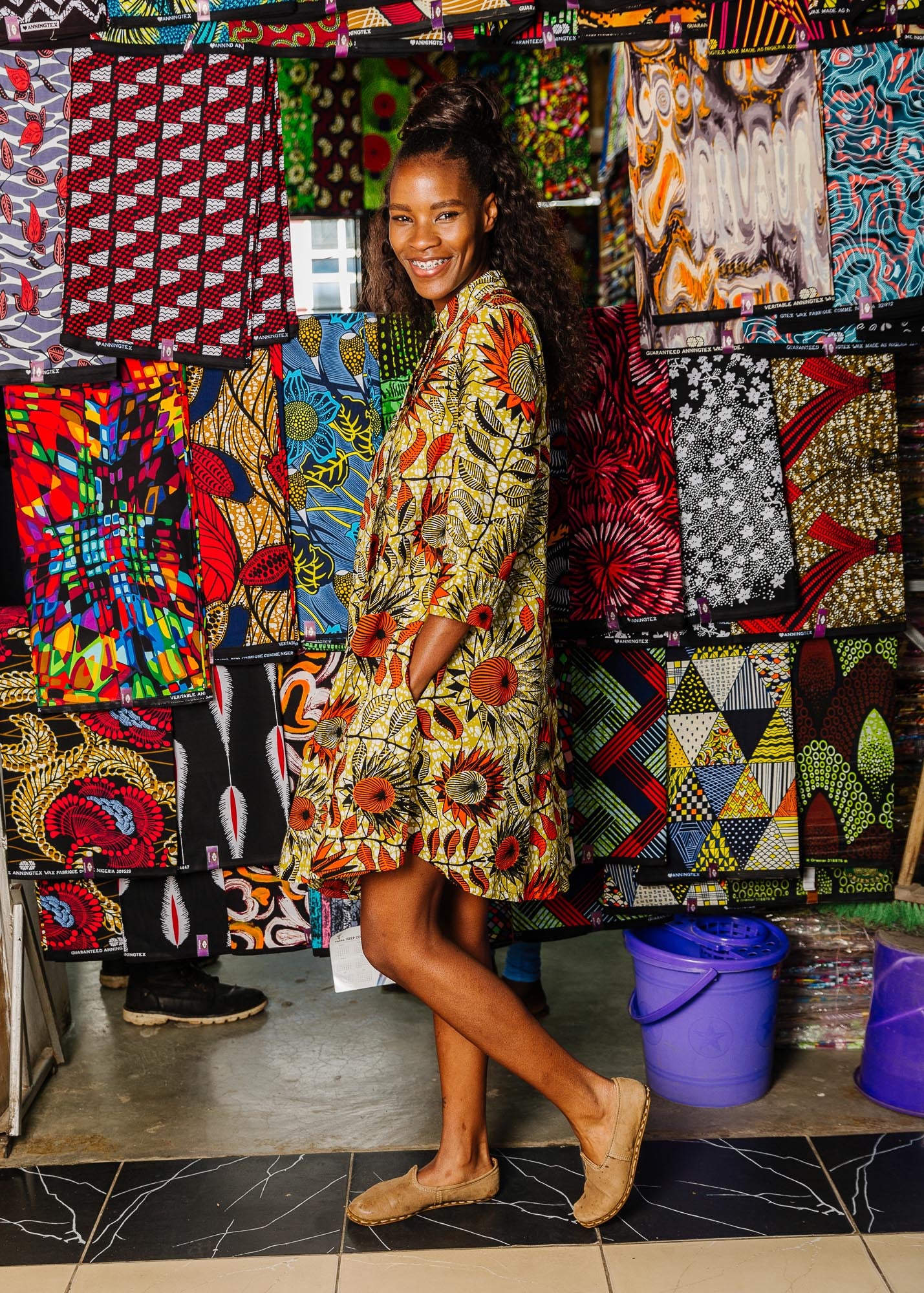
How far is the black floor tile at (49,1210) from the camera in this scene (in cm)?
207

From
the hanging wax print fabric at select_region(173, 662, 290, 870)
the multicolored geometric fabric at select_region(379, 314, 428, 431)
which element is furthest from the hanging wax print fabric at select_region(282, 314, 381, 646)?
the hanging wax print fabric at select_region(173, 662, 290, 870)

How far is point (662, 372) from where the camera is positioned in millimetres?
2590

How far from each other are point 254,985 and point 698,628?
1535mm

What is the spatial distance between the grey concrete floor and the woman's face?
5.36 feet

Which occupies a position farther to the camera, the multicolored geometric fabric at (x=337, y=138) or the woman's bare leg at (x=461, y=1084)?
the multicolored geometric fabric at (x=337, y=138)

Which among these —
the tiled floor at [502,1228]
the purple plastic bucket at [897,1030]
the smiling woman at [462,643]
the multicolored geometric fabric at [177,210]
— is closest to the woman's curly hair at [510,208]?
the smiling woman at [462,643]

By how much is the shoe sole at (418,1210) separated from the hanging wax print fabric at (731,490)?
1.25 metres

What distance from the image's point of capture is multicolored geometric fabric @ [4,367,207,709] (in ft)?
8.37

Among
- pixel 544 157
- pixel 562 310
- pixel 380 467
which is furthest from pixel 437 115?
pixel 544 157

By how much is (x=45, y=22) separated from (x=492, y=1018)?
7.02ft

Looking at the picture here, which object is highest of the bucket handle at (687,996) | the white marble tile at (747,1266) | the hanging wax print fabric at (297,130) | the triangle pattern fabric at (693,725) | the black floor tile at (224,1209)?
the hanging wax print fabric at (297,130)

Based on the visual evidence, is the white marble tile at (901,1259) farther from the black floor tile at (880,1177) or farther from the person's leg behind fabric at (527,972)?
the person's leg behind fabric at (527,972)

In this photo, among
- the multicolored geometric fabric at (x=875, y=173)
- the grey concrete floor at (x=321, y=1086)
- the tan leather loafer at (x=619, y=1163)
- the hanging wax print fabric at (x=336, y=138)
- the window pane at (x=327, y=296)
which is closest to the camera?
the tan leather loafer at (x=619, y=1163)

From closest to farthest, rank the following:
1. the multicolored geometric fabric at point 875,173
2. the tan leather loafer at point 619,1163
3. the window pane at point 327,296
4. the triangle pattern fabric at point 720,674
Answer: the tan leather loafer at point 619,1163 < the multicolored geometric fabric at point 875,173 < the triangle pattern fabric at point 720,674 < the window pane at point 327,296
